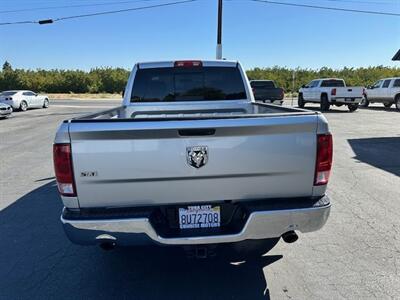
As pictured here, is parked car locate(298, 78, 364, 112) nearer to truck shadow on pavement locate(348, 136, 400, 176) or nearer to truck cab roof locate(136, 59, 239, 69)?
truck shadow on pavement locate(348, 136, 400, 176)

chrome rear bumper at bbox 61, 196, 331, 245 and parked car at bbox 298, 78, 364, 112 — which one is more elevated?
chrome rear bumper at bbox 61, 196, 331, 245

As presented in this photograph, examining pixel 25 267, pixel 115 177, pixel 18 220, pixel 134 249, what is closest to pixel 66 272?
pixel 25 267

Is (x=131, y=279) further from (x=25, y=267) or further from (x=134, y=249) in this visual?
(x=25, y=267)

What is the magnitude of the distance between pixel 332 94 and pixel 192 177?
21.8m

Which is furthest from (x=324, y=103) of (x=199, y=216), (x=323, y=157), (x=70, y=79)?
(x=70, y=79)

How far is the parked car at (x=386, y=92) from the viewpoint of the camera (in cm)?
2473

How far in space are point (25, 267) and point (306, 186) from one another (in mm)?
2931

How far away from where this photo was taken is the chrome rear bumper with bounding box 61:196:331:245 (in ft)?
9.81

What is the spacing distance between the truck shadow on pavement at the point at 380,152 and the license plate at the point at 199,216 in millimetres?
6063

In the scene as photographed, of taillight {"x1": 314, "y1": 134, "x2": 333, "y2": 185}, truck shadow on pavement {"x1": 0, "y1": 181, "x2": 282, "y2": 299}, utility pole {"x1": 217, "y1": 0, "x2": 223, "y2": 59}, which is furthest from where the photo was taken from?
utility pole {"x1": 217, "y1": 0, "x2": 223, "y2": 59}

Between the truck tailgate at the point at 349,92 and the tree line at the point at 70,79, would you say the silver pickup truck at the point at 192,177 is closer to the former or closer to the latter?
the truck tailgate at the point at 349,92

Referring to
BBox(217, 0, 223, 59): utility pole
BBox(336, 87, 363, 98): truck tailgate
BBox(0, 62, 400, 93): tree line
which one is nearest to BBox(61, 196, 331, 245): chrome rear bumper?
BBox(336, 87, 363, 98): truck tailgate

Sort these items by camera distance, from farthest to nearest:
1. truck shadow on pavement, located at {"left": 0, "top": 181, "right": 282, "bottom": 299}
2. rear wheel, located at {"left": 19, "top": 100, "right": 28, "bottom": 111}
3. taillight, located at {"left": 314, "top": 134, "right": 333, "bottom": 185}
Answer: rear wheel, located at {"left": 19, "top": 100, "right": 28, "bottom": 111} → truck shadow on pavement, located at {"left": 0, "top": 181, "right": 282, "bottom": 299} → taillight, located at {"left": 314, "top": 134, "right": 333, "bottom": 185}

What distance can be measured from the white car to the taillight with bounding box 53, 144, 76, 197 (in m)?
26.7
